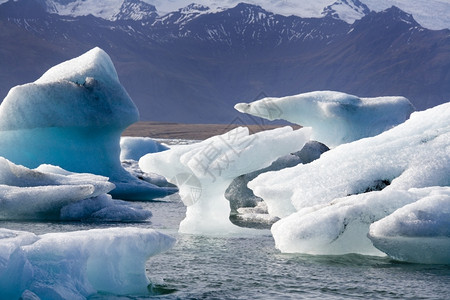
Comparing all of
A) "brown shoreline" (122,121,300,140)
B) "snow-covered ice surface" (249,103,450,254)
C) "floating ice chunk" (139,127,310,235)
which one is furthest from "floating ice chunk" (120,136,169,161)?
"brown shoreline" (122,121,300,140)

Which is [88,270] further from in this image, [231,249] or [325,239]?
[231,249]

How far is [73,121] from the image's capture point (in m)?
16.2

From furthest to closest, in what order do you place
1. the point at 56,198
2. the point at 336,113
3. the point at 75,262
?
the point at 336,113
the point at 56,198
the point at 75,262

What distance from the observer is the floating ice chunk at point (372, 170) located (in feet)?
27.8

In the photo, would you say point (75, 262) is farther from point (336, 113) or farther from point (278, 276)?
point (336, 113)

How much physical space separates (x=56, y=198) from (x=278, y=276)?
5688 mm

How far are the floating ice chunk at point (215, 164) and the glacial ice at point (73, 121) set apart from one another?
6.42 meters

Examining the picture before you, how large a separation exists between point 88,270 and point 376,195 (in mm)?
3089

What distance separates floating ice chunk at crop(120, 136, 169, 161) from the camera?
1038 inches

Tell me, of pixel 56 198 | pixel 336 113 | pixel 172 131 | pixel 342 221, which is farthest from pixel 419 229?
pixel 172 131

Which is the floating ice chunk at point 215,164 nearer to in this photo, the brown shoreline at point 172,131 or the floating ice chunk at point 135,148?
the floating ice chunk at point 135,148

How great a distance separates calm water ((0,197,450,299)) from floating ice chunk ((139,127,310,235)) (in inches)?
50.2

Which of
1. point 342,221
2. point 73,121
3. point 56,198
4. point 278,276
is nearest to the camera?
point 278,276

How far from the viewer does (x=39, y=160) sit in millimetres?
16406
